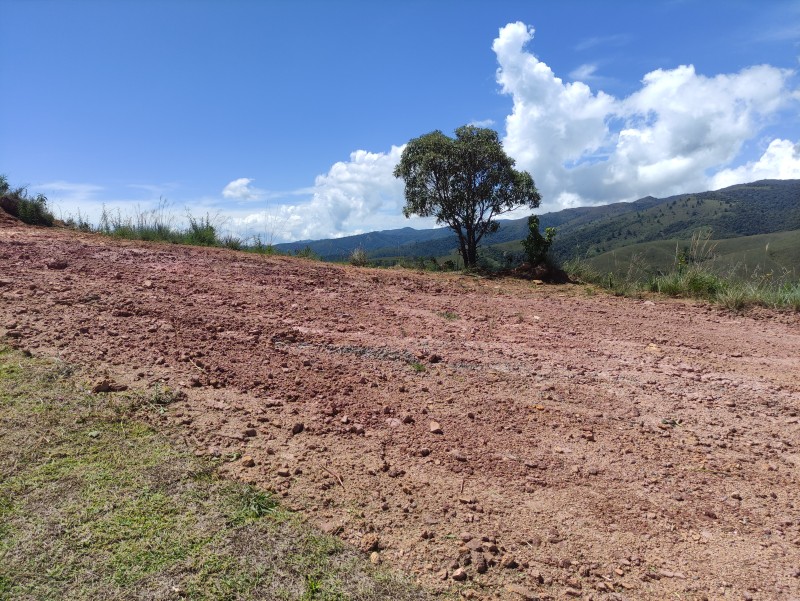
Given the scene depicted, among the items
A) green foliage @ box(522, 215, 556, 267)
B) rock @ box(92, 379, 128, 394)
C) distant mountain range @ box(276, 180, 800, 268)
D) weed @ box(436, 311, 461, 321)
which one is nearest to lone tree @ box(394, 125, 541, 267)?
green foliage @ box(522, 215, 556, 267)

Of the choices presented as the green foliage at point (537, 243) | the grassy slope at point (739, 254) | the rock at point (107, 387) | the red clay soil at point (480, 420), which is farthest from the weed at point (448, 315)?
the grassy slope at point (739, 254)

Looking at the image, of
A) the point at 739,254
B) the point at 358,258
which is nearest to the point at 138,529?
the point at 358,258

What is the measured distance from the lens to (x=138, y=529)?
2.20 metres

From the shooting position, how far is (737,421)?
12.1ft

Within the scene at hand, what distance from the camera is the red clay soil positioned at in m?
2.32

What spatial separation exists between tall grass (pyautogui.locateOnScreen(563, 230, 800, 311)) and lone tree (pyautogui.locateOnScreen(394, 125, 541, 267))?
365 cm

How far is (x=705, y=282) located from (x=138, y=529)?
8.92 metres

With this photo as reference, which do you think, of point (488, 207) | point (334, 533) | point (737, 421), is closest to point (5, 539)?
point (334, 533)

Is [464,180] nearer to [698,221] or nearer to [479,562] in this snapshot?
[479,562]

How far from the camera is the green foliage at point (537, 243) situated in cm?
1112

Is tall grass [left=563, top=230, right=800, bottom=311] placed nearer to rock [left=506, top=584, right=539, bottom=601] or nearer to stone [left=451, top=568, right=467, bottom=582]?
rock [left=506, top=584, right=539, bottom=601]

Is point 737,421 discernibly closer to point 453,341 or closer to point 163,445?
point 453,341

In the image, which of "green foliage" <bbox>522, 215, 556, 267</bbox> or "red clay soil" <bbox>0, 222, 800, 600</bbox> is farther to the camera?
"green foliage" <bbox>522, 215, 556, 267</bbox>

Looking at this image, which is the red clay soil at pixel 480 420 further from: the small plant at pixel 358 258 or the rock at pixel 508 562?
the small plant at pixel 358 258
